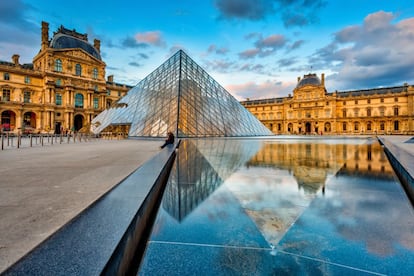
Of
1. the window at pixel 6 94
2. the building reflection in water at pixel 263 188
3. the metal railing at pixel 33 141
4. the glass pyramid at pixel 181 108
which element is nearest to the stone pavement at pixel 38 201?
the building reflection in water at pixel 263 188

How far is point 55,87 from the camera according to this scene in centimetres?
4000

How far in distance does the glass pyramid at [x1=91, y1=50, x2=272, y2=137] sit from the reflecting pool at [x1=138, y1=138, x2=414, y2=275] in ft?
46.9

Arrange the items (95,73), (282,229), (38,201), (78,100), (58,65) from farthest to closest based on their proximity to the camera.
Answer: (95,73), (78,100), (58,65), (38,201), (282,229)

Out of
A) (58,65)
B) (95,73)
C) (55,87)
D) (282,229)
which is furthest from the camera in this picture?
(95,73)

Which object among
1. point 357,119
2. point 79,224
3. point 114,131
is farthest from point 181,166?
point 357,119

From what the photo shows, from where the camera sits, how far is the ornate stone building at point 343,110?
53209mm

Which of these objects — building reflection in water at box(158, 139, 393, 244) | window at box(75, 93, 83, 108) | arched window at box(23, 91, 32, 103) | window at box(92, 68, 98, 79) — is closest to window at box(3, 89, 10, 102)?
arched window at box(23, 91, 32, 103)

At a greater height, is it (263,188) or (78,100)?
(78,100)

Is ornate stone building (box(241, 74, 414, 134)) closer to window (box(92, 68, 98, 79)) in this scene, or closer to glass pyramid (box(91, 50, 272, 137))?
glass pyramid (box(91, 50, 272, 137))

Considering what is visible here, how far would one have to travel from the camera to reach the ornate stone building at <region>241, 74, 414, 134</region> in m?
53.2

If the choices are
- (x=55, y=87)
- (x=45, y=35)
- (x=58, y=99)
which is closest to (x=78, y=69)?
(x=55, y=87)

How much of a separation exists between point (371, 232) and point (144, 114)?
20.1 metres

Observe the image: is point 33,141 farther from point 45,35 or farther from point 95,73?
point 45,35

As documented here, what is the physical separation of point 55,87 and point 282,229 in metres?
47.6
